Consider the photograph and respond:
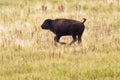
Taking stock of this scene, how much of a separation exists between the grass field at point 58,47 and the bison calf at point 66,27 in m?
0.27

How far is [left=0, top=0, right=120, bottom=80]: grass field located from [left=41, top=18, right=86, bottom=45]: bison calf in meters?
0.27

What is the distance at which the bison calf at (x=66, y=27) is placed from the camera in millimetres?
11430

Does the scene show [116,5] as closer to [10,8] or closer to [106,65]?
[10,8]

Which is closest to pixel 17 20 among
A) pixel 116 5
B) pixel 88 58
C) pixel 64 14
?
pixel 64 14

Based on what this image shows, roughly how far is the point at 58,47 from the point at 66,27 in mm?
861

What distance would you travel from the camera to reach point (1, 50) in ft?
35.1

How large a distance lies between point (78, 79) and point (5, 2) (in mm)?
11196

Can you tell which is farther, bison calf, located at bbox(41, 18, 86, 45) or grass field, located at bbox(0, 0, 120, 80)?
bison calf, located at bbox(41, 18, 86, 45)

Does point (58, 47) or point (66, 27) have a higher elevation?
point (66, 27)

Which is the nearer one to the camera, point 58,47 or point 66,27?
point 58,47

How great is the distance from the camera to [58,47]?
11.0 metres

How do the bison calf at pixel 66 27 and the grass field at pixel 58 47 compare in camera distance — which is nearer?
the grass field at pixel 58 47

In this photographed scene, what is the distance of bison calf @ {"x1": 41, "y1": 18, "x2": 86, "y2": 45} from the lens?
11430 millimetres

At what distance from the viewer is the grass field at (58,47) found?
8.62m
